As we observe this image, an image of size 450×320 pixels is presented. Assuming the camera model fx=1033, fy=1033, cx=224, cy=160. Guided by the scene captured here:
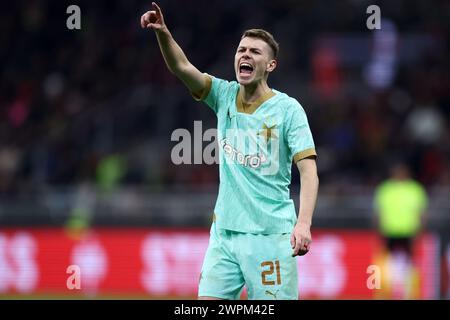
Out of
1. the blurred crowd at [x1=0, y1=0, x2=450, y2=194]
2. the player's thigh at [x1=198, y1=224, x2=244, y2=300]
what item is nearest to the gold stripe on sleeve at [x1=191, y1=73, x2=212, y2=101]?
the player's thigh at [x1=198, y1=224, x2=244, y2=300]

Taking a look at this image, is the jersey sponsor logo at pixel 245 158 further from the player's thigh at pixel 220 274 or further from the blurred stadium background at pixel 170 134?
the blurred stadium background at pixel 170 134

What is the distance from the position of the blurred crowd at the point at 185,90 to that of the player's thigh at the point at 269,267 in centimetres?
1009

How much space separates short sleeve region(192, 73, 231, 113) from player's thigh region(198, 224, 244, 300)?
828 mm

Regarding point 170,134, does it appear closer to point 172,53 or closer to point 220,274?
point 172,53

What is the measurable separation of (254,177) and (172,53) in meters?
0.89

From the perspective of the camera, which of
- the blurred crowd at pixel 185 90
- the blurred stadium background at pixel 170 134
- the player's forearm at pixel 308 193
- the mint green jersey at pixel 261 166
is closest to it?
the player's forearm at pixel 308 193

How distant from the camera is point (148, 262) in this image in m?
14.8

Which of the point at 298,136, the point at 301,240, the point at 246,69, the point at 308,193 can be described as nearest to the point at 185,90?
the point at 246,69

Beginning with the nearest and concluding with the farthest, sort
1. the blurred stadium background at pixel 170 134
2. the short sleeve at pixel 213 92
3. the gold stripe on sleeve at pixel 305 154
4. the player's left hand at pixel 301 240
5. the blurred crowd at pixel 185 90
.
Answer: the player's left hand at pixel 301 240 < the gold stripe on sleeve at pixel 305 154 < the short sleeve at pixel 213 92 < the blurred stadium background at pixel 170 134 < the blurred crowd at pixel 185 90

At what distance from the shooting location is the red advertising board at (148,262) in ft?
46.9

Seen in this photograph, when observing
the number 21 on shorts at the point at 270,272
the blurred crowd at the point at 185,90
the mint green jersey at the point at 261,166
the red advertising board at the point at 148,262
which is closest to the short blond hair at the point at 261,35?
the mint green jersey at the point at 261,166

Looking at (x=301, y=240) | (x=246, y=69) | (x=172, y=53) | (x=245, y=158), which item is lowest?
(x=301, y=240)

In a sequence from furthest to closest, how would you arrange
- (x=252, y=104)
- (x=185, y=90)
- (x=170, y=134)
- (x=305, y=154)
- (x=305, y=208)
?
(x=185, y=90) → (x=170, y=134) → (x=252, y=104) → (x=305, y=154) → (x=305, y=208)
